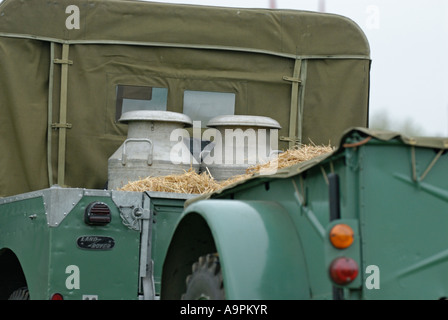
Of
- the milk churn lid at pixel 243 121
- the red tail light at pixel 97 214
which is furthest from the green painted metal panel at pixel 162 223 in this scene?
the milk churn lid at pixel 243 121

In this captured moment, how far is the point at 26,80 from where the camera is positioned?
7.11m

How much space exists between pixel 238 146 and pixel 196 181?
2.07 ft

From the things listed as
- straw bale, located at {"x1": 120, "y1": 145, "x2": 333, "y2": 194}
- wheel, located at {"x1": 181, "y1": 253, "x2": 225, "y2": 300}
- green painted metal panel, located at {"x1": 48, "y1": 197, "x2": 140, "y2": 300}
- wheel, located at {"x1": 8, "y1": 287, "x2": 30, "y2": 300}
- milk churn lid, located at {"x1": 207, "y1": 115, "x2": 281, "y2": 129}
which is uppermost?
milk churn lid, located at {"x1": 207, "y1": 115, "x2": 281, "y2": 129}

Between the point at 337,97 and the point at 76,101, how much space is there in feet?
8.54

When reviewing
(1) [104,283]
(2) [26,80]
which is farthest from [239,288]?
(2) [26,80]

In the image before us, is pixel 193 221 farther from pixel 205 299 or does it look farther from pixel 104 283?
pixel 104 283

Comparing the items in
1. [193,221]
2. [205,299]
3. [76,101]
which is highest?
[76,101]

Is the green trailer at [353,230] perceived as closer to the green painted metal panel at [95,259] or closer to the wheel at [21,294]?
the green painted metal panel at [95,259]

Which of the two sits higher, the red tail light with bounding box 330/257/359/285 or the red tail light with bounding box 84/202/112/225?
the red tail light with bounding box 330/257/359/285

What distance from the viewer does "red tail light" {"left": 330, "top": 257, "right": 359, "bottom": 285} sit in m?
2.71

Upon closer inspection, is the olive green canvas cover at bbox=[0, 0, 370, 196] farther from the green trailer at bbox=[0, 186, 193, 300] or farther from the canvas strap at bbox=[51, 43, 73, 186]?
the green trailer at bbox=[0, 186, 193, 300]

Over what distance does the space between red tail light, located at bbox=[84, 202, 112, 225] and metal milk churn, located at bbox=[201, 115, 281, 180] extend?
4.58 feet

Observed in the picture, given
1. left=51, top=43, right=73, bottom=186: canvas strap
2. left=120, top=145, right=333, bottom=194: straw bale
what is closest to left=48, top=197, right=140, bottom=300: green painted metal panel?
left=120, top=145, right=333, bottom=194: straw bale

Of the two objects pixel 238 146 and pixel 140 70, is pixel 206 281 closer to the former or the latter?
pixel 238 146
